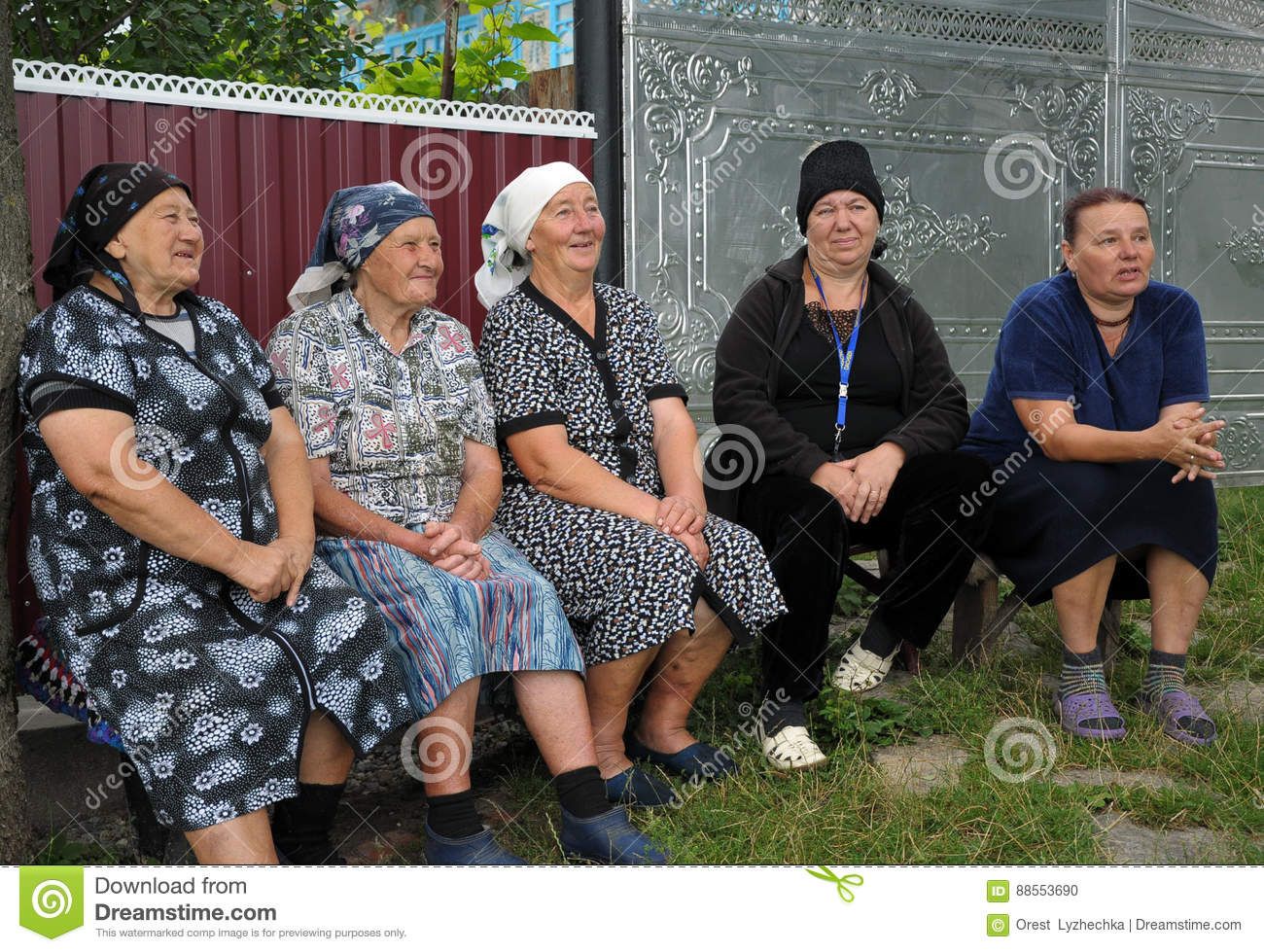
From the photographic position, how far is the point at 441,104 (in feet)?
15.0

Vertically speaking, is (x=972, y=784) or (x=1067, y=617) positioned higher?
(x=1067, y=617)

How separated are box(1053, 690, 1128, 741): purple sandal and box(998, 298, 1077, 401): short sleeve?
85 cm

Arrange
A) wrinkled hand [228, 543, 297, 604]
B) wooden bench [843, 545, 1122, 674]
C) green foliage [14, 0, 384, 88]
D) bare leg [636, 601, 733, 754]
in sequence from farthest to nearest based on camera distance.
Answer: green foliage [14, 0, 384, 88], wooden bench [843, 545, 1122, 674], bare leg [636, 601, 733, 754], wrinkled hand [228, 543, 297, 604]

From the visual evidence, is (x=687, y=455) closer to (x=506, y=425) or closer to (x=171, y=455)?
(x=506, y=425)

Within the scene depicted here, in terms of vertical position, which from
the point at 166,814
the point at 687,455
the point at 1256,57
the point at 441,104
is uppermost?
the point at 1256,57

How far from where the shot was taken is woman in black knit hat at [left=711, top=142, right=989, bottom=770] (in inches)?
147

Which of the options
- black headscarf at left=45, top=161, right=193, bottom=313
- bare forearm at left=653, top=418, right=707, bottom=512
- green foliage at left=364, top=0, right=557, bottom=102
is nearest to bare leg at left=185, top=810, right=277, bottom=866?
black headscarf at left=45, top=161, right=193, bottom=313

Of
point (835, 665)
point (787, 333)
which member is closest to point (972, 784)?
point (835, 665)

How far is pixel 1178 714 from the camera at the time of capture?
3.54m

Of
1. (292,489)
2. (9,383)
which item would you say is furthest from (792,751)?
(9,383)

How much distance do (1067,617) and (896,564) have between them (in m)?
0.50

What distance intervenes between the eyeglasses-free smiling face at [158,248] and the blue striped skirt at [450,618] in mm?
703

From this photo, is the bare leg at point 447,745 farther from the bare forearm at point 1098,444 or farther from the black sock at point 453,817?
the bare forearm at point 1098,444

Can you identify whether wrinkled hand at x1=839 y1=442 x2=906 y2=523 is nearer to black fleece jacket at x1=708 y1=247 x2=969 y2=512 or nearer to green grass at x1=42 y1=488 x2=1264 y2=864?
black fleece jacket at x1=708 y1=247 x2=969 y2=512
